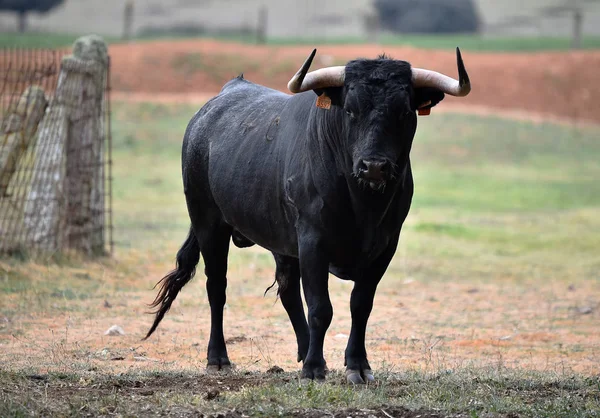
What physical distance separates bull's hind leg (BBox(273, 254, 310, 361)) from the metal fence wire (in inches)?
215

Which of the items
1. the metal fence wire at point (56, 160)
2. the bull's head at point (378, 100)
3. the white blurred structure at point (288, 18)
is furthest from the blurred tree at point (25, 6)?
the bull's head at point (378, 100)

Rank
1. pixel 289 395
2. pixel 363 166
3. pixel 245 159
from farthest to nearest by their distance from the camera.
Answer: pixel 245 159 → pixel 363 166 → pixel 289 395

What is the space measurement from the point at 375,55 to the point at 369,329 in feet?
100

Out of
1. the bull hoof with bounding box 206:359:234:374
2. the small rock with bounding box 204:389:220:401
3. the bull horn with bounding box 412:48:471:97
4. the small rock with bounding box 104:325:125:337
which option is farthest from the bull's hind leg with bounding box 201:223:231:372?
the bull horn with bounding box 412:48:471:97

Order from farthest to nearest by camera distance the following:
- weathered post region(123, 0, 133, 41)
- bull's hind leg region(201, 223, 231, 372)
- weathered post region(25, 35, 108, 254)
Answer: weathered post region(123, 0, 133, 41) → weathered post region(25, 35, 108, 254) → bull's hind leg region(201, 223, 231, 372)

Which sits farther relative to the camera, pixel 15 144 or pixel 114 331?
pixel 15 144

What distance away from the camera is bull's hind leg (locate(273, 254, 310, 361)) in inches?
314

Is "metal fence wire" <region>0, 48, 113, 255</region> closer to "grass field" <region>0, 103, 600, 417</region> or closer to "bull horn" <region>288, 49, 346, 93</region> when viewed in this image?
"grass field" <region>0, 103, 600, 417</region>

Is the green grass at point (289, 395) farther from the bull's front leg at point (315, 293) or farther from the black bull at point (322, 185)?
the black bull at point (322, 185)

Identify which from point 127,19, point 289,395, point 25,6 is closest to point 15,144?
point 289,395

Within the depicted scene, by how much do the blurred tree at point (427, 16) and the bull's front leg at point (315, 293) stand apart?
57.3 meters

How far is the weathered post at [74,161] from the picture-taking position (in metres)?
12.9

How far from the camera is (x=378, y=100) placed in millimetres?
6398

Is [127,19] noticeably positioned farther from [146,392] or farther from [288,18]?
[146,392]
